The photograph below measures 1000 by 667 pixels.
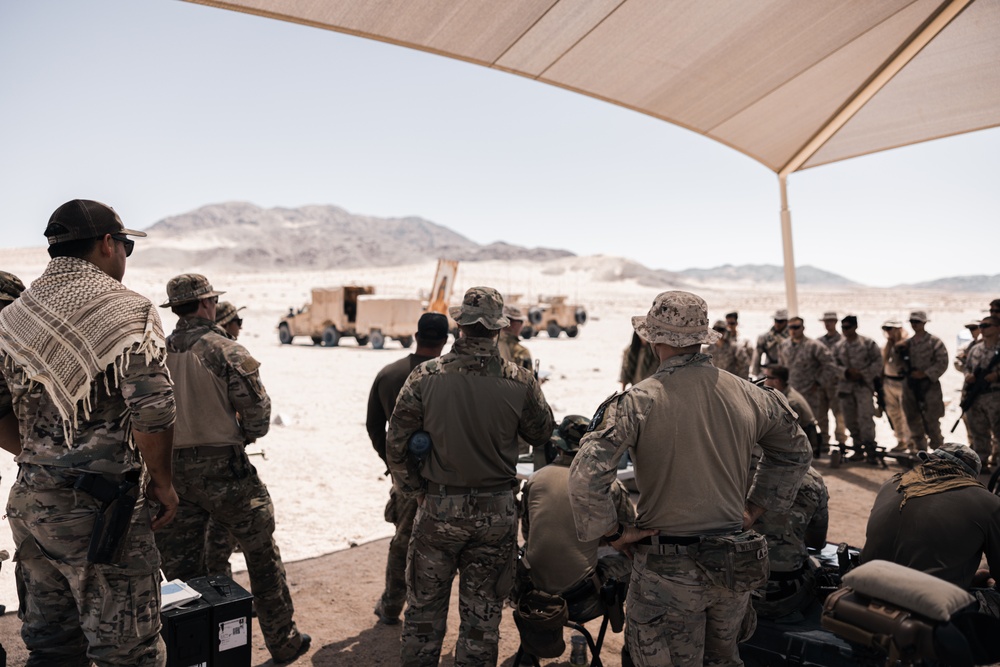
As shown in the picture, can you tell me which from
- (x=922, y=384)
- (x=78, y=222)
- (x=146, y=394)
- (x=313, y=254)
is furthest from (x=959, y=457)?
(x=313, y=254)

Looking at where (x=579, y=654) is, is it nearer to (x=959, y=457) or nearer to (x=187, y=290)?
(x=959, y=457)

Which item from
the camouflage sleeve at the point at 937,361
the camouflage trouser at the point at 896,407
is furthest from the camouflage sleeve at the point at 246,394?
the camouflage trouser at the point at 896,407

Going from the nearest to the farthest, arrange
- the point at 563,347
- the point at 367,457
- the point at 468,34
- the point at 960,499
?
the point at 960,499 → the point at 468,34 → the point at 367,457 → the point at 563,347

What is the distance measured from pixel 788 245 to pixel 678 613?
7.02 metres

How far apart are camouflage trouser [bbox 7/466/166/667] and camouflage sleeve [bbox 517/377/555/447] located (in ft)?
5.22

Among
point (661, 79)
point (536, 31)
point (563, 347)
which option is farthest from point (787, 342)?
point (563, 347)

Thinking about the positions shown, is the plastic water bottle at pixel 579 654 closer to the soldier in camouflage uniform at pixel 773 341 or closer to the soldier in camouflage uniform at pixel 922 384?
the soldier in camouflage uniform at pixel 922 384

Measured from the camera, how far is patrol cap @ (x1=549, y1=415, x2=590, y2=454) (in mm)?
3635

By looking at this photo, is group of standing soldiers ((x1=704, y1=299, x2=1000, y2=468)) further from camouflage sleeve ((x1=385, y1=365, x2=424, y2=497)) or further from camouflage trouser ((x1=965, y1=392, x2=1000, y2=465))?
camouflage sleeve ((x1=385, y1=365, x2=424, y2=497))

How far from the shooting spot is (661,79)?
6.71m

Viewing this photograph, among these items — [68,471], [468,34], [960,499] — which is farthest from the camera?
[468,34]

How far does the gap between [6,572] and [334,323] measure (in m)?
20.1

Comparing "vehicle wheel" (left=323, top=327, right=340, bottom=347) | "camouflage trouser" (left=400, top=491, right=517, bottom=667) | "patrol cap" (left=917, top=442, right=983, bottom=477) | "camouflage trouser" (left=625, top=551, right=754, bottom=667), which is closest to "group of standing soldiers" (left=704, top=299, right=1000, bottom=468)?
"patrol cap" (left=917, top=442, right=983, bottom=477)

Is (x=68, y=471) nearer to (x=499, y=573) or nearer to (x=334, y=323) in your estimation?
(x=499, y=573)
